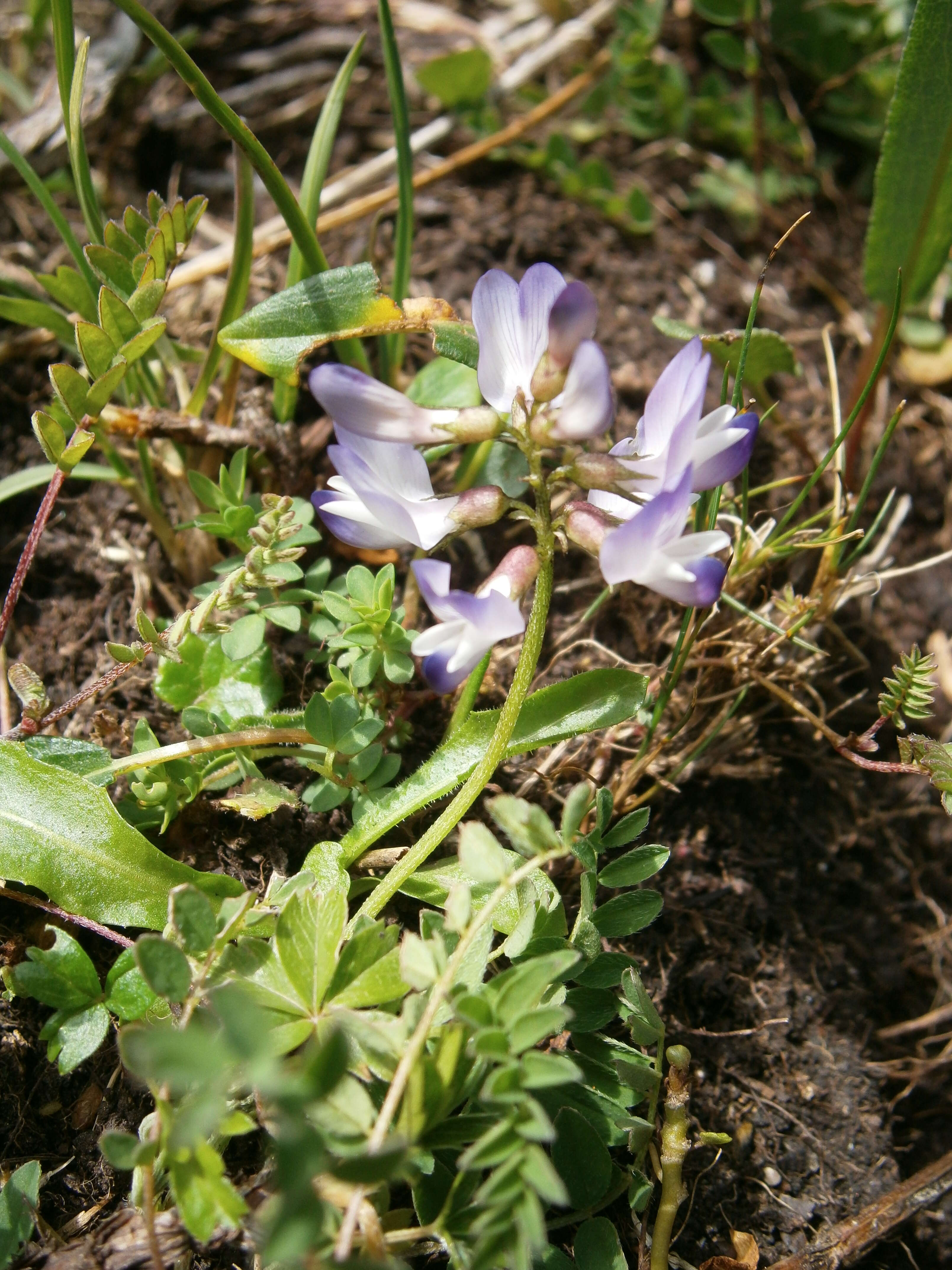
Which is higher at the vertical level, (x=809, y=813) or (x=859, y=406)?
(x=859, y=406)

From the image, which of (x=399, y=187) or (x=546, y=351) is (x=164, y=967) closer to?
(x=546, y=351)

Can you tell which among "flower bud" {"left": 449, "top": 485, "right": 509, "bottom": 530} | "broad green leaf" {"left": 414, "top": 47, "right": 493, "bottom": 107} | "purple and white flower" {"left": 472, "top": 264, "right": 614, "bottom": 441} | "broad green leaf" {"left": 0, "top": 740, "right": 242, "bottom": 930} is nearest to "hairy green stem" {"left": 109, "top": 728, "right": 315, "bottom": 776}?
"broad green leaf" {"left": 0, "top": 740, "right": 242, "bottom": 930}

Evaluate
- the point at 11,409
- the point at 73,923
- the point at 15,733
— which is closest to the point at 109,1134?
the point at 73,923

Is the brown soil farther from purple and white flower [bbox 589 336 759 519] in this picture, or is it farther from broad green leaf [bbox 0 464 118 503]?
purple and white flower [bbox 589 336 759 519]

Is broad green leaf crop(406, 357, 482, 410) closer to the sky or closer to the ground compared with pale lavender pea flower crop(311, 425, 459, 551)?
closer to the ground

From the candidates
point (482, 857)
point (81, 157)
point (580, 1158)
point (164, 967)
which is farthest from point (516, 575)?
point (81, 157)

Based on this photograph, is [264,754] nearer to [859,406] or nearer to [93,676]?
[93,676]
